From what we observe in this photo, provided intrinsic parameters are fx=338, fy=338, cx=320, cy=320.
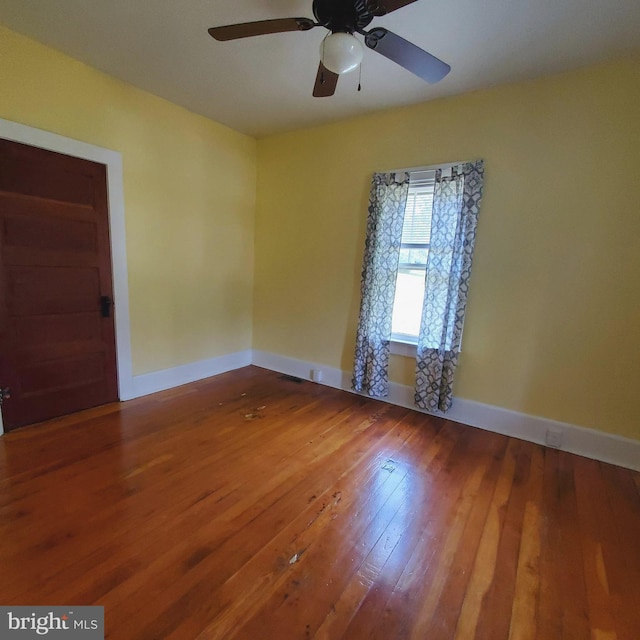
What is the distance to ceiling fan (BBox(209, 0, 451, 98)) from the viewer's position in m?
1.52

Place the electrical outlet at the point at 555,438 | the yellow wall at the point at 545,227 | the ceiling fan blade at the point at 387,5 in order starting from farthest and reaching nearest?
1. the electrical outlet at the point at 555,438
2. the yellow wall at the point at 545,227
3. the ceiling fan blade at the point at 387,5

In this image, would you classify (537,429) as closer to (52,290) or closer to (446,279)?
(446,279)

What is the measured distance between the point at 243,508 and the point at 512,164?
3074 millimetres

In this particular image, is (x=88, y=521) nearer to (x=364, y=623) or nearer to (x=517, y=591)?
(x=364, y=623)

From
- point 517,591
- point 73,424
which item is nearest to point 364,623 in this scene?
point 517,591

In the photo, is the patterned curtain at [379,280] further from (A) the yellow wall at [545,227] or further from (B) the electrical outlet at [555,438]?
(B) the electrical outlet at [555,438]

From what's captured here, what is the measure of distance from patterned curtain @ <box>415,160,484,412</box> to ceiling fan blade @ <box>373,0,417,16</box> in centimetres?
154

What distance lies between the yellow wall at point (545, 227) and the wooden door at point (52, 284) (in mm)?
2308

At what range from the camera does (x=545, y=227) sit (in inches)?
101

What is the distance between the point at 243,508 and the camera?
188 centimetres

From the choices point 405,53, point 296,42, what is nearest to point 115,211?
point 296,42

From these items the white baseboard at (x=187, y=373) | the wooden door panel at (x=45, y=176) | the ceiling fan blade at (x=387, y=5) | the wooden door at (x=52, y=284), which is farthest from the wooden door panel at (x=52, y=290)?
the ceiling fan blade at (x=387, y=5)

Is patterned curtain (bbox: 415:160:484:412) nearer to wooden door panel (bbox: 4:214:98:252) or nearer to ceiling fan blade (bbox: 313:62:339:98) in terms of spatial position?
ceiling fan blade (bbox: 313:62:339:98)

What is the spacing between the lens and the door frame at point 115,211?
2.40 meters
